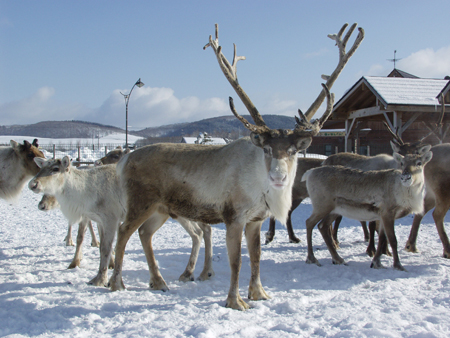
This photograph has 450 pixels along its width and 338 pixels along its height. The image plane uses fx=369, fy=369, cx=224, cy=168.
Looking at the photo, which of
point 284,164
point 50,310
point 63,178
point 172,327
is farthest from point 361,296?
point 63,178

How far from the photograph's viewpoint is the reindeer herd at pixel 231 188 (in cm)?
421

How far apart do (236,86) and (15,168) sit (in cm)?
457

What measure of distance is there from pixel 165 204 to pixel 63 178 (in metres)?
2.33

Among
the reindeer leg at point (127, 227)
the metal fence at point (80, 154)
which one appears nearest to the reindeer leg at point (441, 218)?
the reindeer leg at point (127, 227)

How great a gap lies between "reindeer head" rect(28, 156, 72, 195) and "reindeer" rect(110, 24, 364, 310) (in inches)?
59.3

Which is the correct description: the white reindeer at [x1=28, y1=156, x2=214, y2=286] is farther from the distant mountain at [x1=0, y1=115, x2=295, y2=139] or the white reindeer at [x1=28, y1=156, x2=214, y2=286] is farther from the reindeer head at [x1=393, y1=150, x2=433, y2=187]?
the distant mountain at [x1=0, y1=115, x2=295, y2=139]

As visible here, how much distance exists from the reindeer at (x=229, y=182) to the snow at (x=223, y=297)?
472mm

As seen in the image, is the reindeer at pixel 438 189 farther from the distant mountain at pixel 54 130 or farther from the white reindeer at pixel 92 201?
the distant mountain at pixel 54 130

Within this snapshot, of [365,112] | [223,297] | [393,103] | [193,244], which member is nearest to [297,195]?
[193,244]

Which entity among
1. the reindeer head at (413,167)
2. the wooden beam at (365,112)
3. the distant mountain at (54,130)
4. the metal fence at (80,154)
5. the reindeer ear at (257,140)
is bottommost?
the metal fence at (80,154)

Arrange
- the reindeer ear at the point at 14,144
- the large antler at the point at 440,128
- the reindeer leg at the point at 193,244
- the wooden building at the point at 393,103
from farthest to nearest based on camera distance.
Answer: the wooden building at the point at 393,103, the large antler at the point at 440,128, the reindeer ear at the point at 14,144, the reindeer leg at the point at 193,244

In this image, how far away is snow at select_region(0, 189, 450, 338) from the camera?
337cm

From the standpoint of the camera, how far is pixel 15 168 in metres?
6.73

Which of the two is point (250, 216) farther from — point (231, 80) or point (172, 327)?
point (231, 80)
